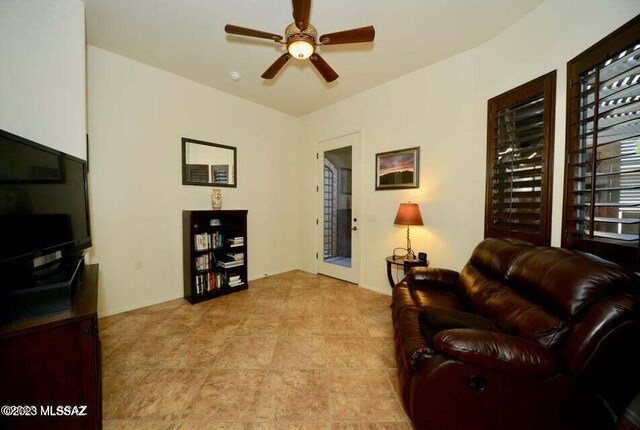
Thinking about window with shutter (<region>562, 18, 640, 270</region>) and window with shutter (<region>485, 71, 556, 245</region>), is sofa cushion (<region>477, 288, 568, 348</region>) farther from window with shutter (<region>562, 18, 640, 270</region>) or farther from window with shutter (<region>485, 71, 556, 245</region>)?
window with shutter (<region>485, 71, 556, 245</region>)

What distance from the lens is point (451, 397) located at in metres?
1.14

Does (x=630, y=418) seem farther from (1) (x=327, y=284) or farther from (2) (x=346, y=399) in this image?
(1) (x=327, y=284)

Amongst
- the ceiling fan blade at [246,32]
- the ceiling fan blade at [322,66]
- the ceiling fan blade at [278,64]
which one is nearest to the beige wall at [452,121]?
the ceiling fan blade at [322,66]

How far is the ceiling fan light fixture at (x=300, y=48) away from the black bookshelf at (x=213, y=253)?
2.10 meters

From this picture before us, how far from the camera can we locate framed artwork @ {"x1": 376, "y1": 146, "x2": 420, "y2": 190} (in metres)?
3.09

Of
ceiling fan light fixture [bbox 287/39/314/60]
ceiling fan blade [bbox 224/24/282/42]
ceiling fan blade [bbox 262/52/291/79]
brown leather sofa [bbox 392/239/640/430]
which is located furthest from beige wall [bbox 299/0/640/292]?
ceiling fan blade [bbox 224/24/282/42]

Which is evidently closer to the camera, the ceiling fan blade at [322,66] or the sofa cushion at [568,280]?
the sofa cushion at [568,280]

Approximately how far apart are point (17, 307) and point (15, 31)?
1898mm

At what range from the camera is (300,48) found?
6.15 ft

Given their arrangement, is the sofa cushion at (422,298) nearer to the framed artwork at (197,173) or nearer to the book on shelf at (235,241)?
the book on shelf at (235,241)

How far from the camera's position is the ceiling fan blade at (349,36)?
69.9 inches

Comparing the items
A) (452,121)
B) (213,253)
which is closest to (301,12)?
(452,121)

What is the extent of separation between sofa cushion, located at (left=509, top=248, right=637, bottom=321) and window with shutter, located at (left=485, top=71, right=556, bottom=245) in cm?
64

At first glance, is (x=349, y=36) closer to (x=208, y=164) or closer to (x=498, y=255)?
(x=498, y=255)
